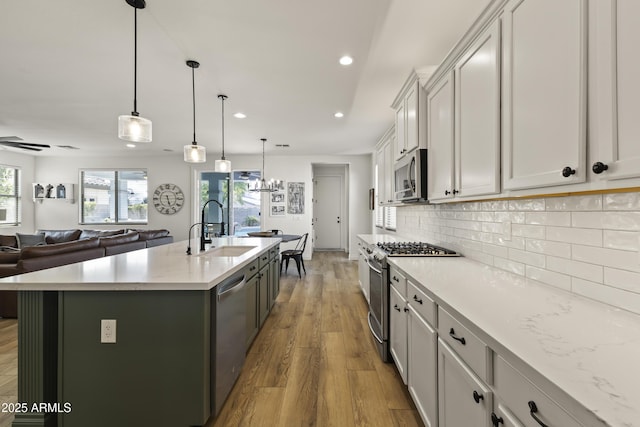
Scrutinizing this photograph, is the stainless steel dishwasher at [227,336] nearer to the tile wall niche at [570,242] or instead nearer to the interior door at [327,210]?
the tile wall niche at [570,242]

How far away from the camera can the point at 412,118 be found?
8.81 ft

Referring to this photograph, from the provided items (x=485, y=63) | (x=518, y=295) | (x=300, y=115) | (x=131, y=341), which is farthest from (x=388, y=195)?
(x=131, y=341)

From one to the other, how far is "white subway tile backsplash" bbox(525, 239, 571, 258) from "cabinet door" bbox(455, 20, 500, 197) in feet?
1.18

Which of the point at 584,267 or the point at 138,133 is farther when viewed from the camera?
the point at 138,133

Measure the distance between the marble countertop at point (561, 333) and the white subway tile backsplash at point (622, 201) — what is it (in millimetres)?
392

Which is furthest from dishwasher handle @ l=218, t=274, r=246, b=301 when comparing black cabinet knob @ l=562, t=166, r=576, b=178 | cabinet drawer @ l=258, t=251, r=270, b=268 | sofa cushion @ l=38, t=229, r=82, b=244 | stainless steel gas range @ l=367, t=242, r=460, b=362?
sofa cushion @ l=38, t=229, r=82, b=244

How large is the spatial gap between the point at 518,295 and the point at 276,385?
169 cm

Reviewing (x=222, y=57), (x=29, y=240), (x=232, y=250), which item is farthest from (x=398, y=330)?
(x=29, y=240)

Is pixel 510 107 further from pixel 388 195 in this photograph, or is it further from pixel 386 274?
pixel 388 195

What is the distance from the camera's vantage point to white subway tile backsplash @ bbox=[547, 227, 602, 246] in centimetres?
123

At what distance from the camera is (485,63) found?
160 centimetres

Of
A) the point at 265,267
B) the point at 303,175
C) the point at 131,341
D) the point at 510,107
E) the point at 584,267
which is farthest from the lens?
the point at 303,175

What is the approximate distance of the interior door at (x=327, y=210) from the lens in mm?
8969

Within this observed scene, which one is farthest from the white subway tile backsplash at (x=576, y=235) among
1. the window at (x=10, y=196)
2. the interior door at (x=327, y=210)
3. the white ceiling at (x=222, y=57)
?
the window at (x=10, y=196)
